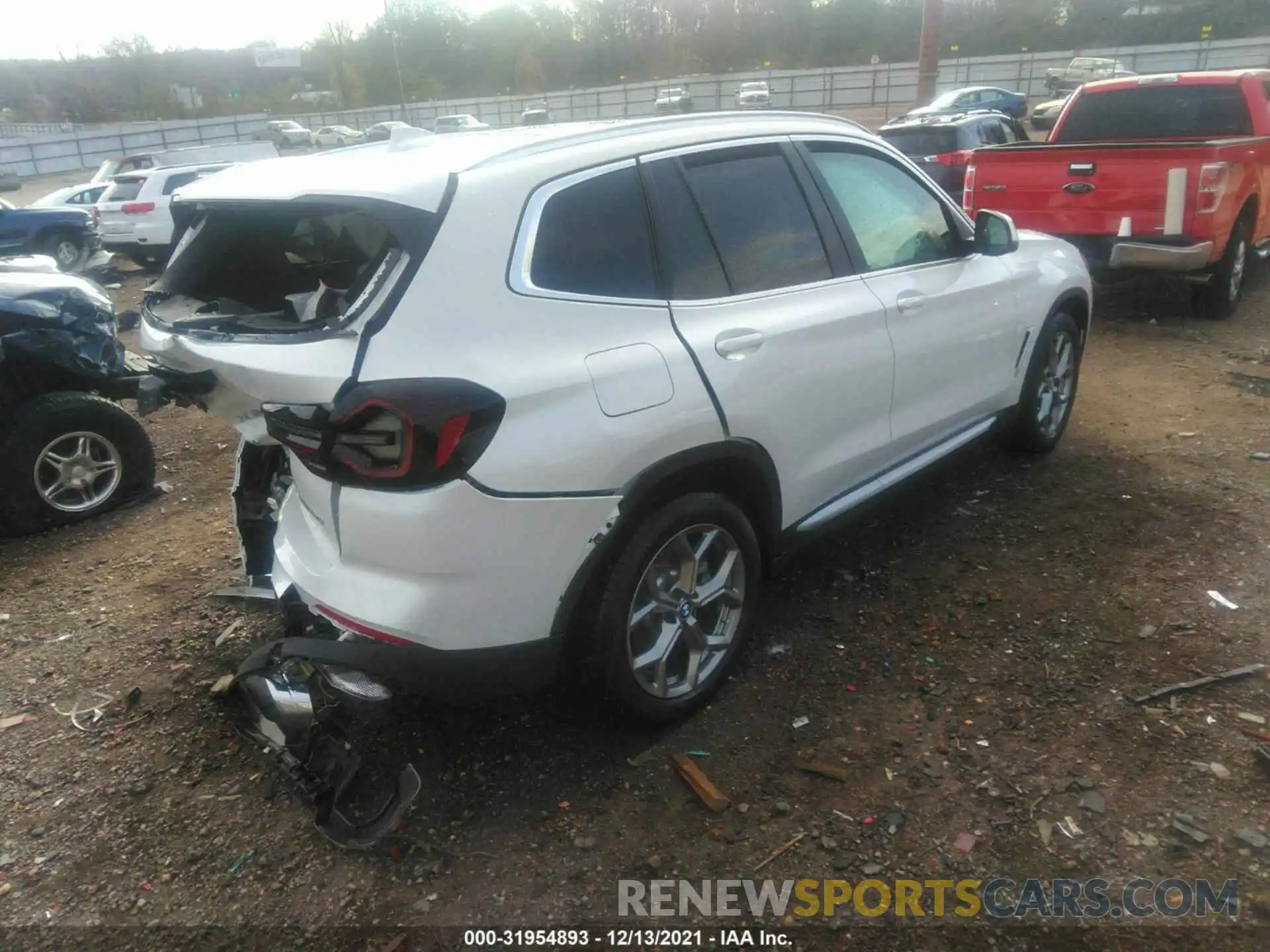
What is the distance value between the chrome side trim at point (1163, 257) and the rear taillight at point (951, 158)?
485 centimetres

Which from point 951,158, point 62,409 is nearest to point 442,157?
→ point 62,409

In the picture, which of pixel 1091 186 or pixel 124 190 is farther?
pixel 124 190

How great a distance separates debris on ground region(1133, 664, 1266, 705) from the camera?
2984 mm

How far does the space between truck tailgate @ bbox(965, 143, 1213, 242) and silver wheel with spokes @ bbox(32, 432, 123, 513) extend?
6.72 metres

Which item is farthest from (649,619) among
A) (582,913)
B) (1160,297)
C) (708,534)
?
(1160,297)

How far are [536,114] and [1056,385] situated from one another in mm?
40243

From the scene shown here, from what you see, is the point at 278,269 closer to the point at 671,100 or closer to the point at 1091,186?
the point at 1091,186

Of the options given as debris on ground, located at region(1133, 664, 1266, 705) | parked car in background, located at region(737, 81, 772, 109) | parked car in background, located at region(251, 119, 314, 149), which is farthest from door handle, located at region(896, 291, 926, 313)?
parked car in background, located at region(251, 119, 314, 149)

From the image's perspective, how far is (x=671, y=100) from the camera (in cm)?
3928

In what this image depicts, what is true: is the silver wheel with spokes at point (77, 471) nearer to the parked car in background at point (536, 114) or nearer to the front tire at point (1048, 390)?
the front tire at point (1048, 390)

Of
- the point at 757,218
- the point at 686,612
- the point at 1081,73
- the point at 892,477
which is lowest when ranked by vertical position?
the point at 686,612

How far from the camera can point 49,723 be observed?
3207 millimetres

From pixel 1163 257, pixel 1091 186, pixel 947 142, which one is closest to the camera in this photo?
pixel 1163 257

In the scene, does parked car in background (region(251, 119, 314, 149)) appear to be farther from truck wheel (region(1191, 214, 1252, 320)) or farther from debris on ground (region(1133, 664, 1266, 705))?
debris on ground (region(1133, 664, 1266, 705))
